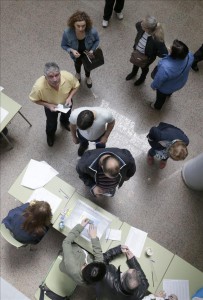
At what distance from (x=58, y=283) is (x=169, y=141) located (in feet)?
7.07

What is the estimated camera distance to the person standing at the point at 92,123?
3.64 meters

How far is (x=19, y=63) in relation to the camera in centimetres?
561

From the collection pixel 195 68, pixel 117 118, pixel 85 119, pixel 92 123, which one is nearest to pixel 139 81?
pixel 117 118

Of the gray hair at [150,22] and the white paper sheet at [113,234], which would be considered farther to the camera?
the gray hair at [150,22]

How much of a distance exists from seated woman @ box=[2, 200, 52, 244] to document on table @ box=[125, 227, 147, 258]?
0.99 m

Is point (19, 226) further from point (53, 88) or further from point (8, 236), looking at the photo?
point (53, 88)

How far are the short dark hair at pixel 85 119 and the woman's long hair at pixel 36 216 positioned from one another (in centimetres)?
100

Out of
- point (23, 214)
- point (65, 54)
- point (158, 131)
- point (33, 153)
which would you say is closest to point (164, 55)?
point (158, 131)

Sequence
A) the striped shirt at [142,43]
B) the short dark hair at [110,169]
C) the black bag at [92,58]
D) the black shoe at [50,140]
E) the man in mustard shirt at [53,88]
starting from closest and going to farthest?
1. the short dark hair at [110,169]
2. the man in mustard shirt at [53,88]
3. the striped shirt at [142,43]
4. the black bag at [92,58]
5. the black shoe at [50,140]

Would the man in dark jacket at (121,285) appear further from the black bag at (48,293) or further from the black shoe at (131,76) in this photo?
the black shoe at (131,76)

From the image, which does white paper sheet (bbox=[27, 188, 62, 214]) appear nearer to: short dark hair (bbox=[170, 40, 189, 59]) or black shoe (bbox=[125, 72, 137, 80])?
short dark hair (bbox=[170, 40, 189, 59])

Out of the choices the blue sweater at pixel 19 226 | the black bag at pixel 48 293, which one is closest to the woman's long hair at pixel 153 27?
the blue sweater at pixel 19 226

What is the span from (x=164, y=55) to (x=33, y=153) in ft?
7.77

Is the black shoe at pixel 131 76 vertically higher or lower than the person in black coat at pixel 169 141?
lower
